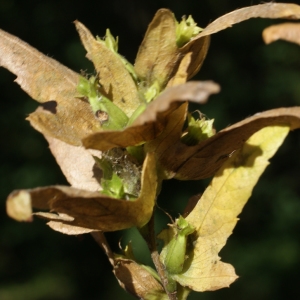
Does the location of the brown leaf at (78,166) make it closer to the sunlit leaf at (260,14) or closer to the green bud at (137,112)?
the green bud at (137,112)

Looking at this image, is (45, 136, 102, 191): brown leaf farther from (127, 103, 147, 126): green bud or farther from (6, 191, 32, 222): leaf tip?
(6, 191, 32, 222): leaf tip

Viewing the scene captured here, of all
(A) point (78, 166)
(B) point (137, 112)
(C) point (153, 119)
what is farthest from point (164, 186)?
(C) point (153, 119)

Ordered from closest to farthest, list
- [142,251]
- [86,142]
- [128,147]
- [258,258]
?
[86,142] < [128,147] < [142,251] < [258,258]

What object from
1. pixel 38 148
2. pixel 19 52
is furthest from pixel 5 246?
pixel 19 52

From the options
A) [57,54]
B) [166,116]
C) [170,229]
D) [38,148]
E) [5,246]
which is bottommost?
[5,246]

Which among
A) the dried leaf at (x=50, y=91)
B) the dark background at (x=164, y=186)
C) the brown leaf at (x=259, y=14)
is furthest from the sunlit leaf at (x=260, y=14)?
the dark background at (x=164, y=186)

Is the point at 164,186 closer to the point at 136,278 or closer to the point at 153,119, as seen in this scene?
the point at 136,278

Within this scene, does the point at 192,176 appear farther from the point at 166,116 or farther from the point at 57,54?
the point at 57,54
